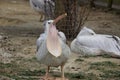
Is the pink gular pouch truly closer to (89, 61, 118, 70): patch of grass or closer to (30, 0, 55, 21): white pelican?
(89, 61, 118, 70): patch of grass

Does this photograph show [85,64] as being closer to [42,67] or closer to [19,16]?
[42,67]

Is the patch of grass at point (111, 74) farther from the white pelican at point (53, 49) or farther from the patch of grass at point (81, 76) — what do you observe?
Answer: the white pelican at point (53, 49)

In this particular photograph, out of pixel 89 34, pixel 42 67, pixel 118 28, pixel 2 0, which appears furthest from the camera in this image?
Answer: pixel 2 0

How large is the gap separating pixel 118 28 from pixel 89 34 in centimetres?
326

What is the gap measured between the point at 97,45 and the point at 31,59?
4.26 feet

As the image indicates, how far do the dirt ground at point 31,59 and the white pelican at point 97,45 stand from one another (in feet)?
0.55

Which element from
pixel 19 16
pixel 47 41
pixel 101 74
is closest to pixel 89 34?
pixel 101 74

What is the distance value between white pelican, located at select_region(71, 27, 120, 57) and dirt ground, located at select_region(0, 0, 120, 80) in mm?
167

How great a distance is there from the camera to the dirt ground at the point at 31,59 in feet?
18.5

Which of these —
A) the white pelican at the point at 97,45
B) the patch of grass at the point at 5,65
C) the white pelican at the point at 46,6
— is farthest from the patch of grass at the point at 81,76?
the white pelican at the point at 46,6

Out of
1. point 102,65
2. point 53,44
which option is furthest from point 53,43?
point 102,65

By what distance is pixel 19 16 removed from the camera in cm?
1276

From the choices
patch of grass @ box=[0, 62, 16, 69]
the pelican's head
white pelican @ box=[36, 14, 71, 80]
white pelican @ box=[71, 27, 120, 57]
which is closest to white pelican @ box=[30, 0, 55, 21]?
white pelican @ box=[71, 27, 120, 57]

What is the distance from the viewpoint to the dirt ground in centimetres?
564
